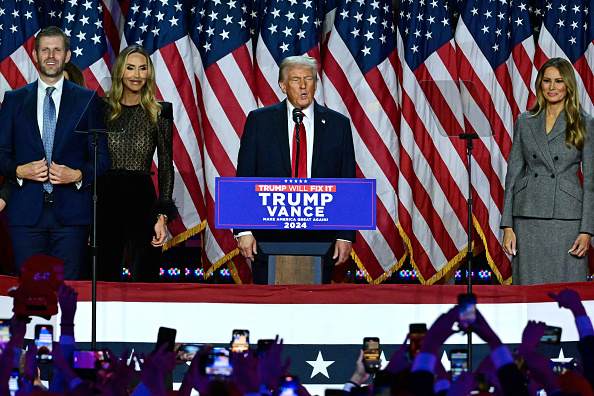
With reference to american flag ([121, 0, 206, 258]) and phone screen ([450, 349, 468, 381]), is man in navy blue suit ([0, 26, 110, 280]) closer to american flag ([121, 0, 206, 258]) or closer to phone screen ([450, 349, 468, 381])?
american flag ([121, 0, 206, 258])

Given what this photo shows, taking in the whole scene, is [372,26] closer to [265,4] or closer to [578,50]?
[265,4]

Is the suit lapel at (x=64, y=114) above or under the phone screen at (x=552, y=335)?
above

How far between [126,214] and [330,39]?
7.72ft

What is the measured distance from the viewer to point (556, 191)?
3953 mm

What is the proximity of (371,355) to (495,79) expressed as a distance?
429cm

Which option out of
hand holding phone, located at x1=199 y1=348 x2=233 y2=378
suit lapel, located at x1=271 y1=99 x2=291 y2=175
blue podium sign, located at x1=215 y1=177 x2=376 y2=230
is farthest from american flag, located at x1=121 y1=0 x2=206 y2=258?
hand holding phone, located at x1=199 y1=348 x2=233 y2=378

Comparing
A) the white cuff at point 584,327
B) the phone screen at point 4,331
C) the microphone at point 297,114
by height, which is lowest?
the phone screen at point 4,331

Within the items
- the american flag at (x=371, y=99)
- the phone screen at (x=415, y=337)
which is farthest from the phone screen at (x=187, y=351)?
the american flag at (x=371, y=99)

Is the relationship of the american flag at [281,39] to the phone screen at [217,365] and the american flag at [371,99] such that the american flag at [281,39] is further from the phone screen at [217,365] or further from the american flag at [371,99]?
the phone screen at [217,365]

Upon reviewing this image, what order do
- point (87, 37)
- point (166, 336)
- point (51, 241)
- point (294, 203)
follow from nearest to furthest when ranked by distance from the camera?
point (166, 336) → point (294, 203) → point (51, 241) → point (87, 37)

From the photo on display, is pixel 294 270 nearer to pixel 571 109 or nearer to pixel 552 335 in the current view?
pixel 571 109

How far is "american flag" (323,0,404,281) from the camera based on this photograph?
5777 mm

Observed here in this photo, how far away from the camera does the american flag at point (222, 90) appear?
5.66 metres

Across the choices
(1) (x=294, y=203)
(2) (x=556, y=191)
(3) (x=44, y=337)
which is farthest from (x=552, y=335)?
(2) (x=556, y=191)
